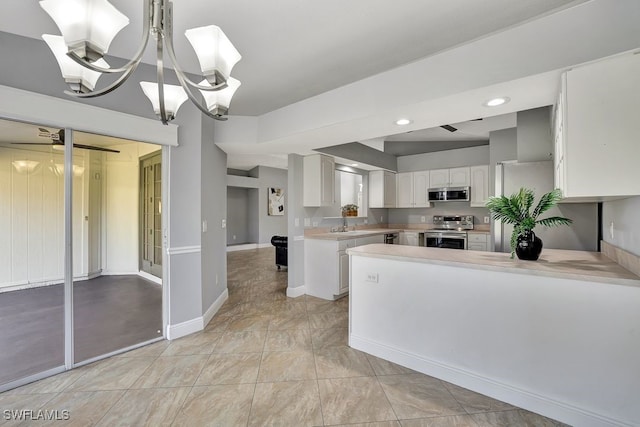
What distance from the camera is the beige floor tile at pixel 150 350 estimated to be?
246 cm

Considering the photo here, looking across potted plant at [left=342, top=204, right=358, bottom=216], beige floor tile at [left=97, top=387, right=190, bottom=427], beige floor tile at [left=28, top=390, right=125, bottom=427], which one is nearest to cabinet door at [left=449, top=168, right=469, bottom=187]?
potted plant at [left=342, top=204, right=358, bottom=216]

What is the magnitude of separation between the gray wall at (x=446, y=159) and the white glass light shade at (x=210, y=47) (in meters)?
5.13

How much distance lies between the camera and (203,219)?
3.06m

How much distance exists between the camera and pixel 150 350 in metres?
2.55

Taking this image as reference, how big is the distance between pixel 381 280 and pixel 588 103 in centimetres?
179

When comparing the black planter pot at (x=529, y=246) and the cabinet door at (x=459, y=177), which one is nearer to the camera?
the black planter pot at (x=529, y=246)

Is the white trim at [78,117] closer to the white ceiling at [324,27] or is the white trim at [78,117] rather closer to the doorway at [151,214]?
the doorway at [151,214]

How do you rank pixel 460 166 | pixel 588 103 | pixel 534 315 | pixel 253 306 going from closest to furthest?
pixel 588 103 → pixel 534 315 → pixel 253 306 → pixel 460 166

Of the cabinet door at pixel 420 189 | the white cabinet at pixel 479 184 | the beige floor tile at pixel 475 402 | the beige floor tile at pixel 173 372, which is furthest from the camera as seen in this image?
the cabinet door at pixel 420 189

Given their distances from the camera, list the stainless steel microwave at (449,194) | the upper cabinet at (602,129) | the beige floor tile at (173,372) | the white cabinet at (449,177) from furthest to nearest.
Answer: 1. the white cabinet at (449,177)
2. the stainless steel microwave at (449,194)
3. the beige floor tile at (173,372)
4. the upper cabinet at (602,129)

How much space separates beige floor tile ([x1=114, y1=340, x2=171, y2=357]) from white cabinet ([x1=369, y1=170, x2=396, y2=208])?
14.3ft

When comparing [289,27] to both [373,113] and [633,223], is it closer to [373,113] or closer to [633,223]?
[373,113]

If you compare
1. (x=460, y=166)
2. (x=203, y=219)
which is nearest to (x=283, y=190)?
(x=460, y=166)

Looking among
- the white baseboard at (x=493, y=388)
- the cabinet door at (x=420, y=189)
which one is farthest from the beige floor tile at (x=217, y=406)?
the cabinet door at (x=420, y=189)
